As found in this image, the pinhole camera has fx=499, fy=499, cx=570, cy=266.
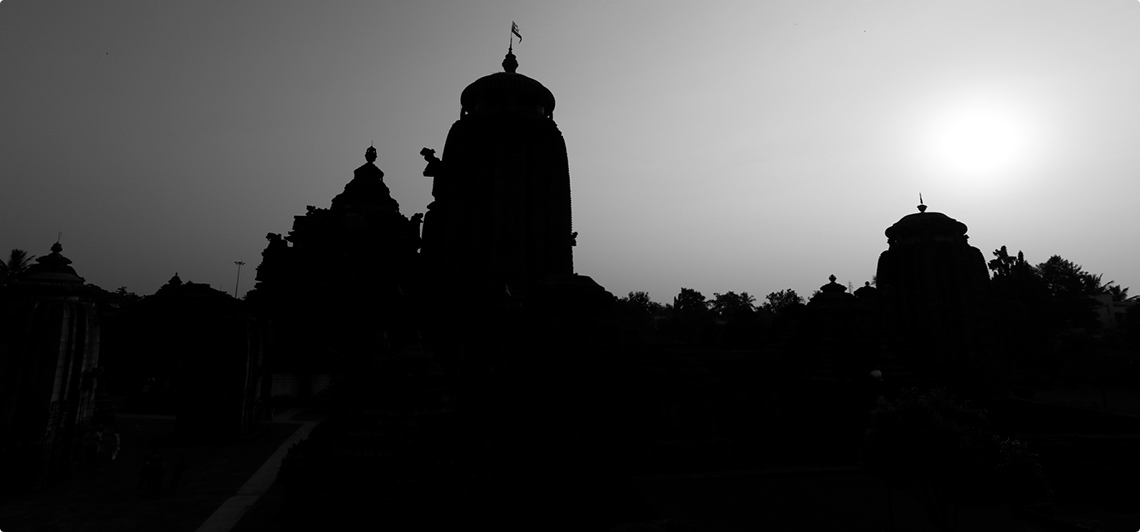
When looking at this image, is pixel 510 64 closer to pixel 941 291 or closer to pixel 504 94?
pixel 504 94

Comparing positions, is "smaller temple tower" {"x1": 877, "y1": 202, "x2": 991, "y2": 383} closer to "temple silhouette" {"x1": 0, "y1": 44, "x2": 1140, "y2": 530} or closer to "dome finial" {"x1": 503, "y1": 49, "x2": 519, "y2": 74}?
"temple silhouette" {"x1": 0, "y1": 44, "x2": 1140, "y2": 530}

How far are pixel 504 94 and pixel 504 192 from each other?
20.5 feet

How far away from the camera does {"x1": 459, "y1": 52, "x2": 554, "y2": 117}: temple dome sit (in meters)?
28.1

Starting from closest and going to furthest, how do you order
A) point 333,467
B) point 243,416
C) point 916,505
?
point 333,467
point 916,505
point 243,416

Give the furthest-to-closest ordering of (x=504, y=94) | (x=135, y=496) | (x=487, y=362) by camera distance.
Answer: (x=504, y=94) → (x=487, y=362) → (x=135, y=496)

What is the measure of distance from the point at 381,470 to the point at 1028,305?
71.1 meters

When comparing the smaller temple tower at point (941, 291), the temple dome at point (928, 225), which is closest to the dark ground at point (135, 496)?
the smaller temple tower at point (941, 291)

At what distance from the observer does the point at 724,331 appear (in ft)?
187

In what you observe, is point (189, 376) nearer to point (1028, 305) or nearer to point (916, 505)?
point (916, 505)

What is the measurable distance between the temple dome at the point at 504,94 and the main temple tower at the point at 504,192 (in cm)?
5

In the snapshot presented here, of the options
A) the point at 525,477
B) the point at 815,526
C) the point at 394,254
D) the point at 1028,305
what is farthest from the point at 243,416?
the point at 1028,305

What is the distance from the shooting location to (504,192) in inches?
1019

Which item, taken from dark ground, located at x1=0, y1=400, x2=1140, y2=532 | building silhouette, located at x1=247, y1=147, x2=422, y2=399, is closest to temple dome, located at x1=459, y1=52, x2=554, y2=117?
building silhouette, located at x1=247, y1=147, x2=422, y2=399

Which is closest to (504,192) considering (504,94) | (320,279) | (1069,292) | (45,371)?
(504,94)
